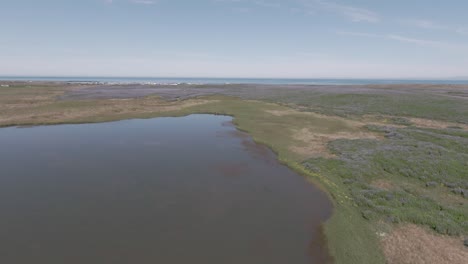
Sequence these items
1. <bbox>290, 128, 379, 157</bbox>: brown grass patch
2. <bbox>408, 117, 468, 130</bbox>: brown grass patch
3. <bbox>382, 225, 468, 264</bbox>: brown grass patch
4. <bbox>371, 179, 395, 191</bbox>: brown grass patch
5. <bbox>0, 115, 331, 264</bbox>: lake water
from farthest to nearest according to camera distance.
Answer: <bbox>408, 117, 468, 130</bbox>: brown grass patch
<bbox>290, 128, 379, 157</bbox>: brown grass patch
<bbox>371, 179, 395, 191</bbox>: brown grass patch
<bbox>0, 115, 331, 264</bbox>: lake water
<bbox>382, 225, 468, 264</bbox>: brown grass patch

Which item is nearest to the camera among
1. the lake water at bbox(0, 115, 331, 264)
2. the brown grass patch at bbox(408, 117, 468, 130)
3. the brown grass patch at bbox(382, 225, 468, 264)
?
the brown grass patch at bbox(382, 225, 468, 264)

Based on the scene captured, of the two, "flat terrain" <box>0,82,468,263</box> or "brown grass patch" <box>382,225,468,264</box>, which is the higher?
"flat terrain" <box>0,82,468,263</box>

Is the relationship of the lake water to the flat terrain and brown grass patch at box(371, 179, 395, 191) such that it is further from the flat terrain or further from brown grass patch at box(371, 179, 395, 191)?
brown grass patch at box(371, 179, 395, 191)

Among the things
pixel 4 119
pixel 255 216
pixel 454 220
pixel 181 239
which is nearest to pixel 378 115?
pixel 454 220

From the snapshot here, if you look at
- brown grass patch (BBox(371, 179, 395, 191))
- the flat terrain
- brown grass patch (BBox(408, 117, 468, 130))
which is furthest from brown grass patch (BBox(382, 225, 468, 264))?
brown grass patch (BBox(408, 117, 468, 130))

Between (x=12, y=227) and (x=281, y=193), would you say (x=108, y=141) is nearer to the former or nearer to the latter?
(x=12, y=227)

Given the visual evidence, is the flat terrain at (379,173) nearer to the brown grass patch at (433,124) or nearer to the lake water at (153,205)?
the brown grass patch at (433,124)

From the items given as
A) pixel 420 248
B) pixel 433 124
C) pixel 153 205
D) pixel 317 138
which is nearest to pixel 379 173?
pixel 420 248

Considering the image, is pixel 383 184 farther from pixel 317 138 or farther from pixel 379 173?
pixel 317 138

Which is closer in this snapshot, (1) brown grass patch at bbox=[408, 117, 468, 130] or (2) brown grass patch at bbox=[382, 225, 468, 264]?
(2) brown grass patch at bbox=[382, 225, 468, 264]
